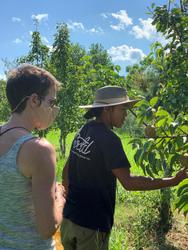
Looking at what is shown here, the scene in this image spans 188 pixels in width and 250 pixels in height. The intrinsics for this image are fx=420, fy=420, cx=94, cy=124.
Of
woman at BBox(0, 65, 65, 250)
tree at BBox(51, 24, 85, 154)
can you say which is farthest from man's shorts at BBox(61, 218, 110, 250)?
tree at BBox(51, 24, 85, 154)

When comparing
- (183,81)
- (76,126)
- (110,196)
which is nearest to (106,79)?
(183,81)

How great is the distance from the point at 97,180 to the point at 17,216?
41.1 inches

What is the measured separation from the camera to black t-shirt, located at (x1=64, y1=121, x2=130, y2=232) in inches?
109

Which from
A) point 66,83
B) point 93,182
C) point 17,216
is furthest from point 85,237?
point 66,83

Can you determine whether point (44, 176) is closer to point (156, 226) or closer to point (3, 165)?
point (3, 165)

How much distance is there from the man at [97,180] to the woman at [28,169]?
2.82 ft

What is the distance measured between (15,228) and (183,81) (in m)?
2.21

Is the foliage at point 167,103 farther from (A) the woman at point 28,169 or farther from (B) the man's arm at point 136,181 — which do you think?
(A) the woman at point 28,169

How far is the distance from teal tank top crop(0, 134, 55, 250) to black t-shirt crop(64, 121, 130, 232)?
3.20ft

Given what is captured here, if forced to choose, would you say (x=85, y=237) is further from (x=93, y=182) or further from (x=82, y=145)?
(x=82, y=145)

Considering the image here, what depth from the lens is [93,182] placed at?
2.82 meters

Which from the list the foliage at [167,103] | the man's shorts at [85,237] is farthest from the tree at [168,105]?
the man's shorts at [85,237]

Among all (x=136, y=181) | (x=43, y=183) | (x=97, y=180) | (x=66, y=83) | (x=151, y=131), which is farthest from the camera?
(x=66, y=83)

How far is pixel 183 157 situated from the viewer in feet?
8.03
